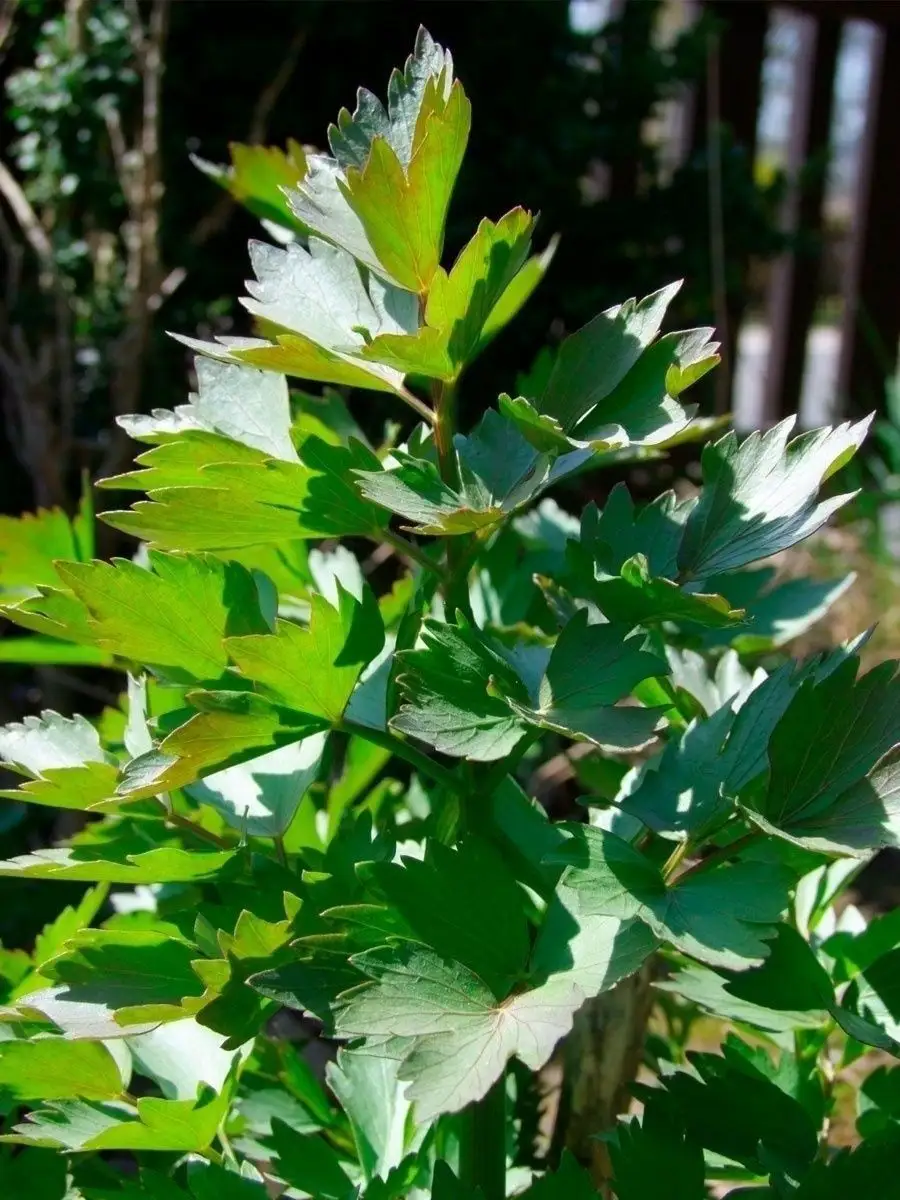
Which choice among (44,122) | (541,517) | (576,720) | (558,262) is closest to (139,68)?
(44,122)

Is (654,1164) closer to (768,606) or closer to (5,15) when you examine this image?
(768,606)

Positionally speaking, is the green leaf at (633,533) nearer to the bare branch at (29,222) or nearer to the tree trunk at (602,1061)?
the tree trunk at (602,1061)

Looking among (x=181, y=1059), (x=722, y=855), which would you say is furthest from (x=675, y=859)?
(x=181, y=1059)

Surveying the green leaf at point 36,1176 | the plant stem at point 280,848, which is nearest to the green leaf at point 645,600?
the plant stem at point 280,848

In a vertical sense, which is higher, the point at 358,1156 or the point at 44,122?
the point at 44,122

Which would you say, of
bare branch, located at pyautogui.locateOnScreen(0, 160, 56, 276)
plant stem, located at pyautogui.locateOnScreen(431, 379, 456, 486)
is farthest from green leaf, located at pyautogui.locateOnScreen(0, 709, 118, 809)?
bare branch, located at pyautogui.locateOnScreen(0, 160, 56, 276)

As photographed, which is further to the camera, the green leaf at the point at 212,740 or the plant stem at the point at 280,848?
the plant stem at the point at 280,848

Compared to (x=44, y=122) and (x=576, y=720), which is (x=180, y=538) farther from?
(x=44, y=122)
